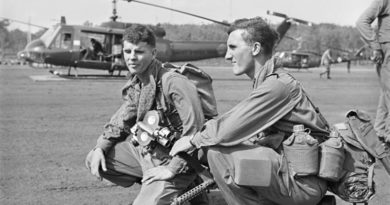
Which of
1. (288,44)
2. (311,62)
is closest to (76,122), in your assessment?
(311,62)

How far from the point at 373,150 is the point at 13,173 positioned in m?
3.86

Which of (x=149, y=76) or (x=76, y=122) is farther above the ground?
(x=149, y=76)

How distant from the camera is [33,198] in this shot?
4.97m

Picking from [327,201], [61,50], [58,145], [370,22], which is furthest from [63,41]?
[327,201]

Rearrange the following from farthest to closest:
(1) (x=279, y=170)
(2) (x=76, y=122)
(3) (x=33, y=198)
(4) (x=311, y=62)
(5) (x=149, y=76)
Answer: (4) (x=311, y=62), (2) (x=76, y=122), (3) (x=33, y=198), (5) (x=149, y=76), (1) (x=279, y=170)

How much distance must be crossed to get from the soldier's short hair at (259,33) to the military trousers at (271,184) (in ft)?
2.11

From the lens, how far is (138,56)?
410 centimetres

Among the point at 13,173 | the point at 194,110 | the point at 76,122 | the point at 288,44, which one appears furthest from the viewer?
the point at 288,44

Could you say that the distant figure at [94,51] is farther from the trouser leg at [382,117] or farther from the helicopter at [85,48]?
the trouser leg at [382,117]

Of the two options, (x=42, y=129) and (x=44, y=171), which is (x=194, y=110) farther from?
(x=42, y=129)

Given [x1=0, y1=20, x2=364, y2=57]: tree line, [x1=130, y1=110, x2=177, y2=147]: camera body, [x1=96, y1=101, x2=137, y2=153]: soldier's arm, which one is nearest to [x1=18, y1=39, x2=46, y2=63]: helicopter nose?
[x1=96, y1=101, x2=137, y2=153]: soldier's arm

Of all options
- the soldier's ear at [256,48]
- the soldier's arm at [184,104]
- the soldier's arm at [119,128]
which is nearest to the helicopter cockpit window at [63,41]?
the soldier's arm at [119,128]

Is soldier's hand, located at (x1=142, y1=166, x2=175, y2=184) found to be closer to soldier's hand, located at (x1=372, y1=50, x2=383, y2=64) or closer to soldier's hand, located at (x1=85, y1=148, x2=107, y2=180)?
soldier's hand, located at (x1=85, y1=148, x2=107, y2=180)

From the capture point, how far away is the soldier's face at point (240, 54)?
3.49 metres
